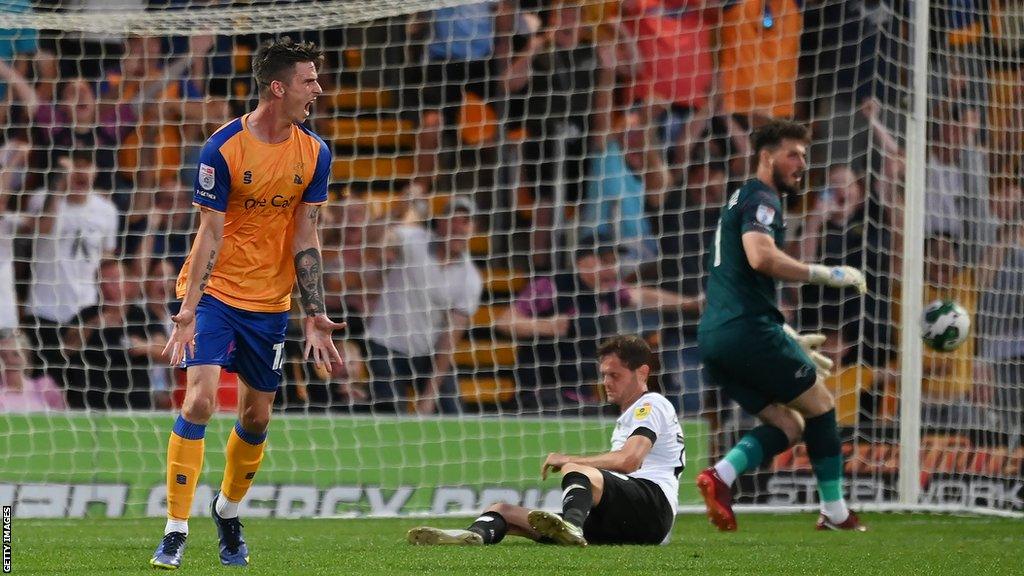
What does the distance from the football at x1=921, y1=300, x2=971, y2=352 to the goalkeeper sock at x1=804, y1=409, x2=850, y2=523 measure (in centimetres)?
87

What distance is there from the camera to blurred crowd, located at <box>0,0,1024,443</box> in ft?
30.4

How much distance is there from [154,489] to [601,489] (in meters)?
3.53

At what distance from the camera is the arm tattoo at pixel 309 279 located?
210 inches

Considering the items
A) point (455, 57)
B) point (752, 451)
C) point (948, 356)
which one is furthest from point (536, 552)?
point (455, 57)

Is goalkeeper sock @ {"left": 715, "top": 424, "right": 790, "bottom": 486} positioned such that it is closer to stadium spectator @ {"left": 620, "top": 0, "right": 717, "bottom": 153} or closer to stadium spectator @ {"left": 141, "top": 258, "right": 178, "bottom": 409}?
stadium spectator @ {"left": 620, "top": 0, "right": 717, "bottom": 153}

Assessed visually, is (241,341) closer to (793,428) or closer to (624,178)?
(793,428)

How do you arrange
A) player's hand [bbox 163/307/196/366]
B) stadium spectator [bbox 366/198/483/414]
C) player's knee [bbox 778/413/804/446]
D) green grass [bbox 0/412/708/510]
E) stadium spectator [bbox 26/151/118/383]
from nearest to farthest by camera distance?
player's hand [bbox 163/307/196/366], player's knee [bbox 778/413/804/446], green grass [bbox 0/412/708/510], stadium spectator [bbox 26/151/118/383], stadium spectator [bbox 366/198/483/414]

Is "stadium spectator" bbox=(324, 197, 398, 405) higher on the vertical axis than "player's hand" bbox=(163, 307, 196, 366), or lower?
higher

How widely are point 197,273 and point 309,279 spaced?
51 centimetres

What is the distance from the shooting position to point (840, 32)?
9734 mm

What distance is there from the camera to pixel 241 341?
5.22 meters

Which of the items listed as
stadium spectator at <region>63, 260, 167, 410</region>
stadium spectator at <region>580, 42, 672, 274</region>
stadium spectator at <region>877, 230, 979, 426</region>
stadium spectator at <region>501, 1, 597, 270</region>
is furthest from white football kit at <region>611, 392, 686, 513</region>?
stadium spectator at <region>63, 260, 167, 410</region>

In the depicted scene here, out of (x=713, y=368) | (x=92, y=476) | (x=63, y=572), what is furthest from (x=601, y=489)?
(x=92, y=476)

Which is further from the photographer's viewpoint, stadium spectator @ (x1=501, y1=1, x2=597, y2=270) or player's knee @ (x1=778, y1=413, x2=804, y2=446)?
stadium spectator @ (x1=501, y1=1, x2=597, y2=270)
